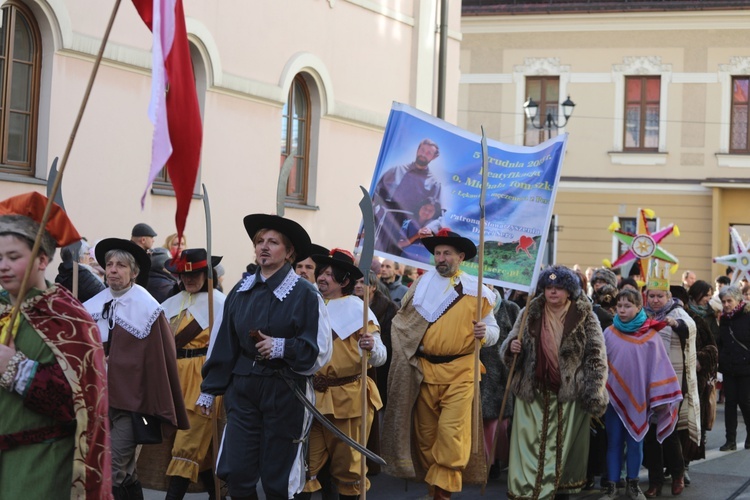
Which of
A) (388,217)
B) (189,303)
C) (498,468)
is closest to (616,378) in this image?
(498,468)

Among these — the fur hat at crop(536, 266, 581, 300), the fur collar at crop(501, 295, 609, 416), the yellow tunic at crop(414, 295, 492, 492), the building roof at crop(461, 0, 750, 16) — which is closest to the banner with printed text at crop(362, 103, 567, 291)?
the fur hat at crop(536, 266, 581, 300)

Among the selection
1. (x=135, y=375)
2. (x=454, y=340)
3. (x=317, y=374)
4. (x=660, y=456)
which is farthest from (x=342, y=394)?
(x=660, y=456)

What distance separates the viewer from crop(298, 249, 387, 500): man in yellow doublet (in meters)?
8.05

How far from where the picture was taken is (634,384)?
9.88m

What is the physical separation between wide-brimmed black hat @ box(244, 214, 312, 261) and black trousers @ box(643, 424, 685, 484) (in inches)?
171

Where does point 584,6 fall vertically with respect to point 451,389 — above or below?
above

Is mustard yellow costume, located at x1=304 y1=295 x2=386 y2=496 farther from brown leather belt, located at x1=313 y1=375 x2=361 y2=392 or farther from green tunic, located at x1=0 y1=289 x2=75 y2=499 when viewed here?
green tunic, located at x1=0 y1=289 x2=75 y2=499

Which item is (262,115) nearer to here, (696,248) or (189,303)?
(189,303)

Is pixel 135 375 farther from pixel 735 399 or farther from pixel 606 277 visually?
pixel 735 399

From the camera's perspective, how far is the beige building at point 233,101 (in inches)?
502

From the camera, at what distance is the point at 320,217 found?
1783 centimetres

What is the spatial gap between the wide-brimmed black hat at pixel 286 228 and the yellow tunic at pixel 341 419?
1.32 m

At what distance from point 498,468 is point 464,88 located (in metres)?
25.8

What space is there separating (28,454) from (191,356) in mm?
3887
